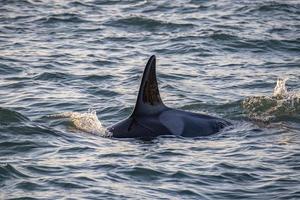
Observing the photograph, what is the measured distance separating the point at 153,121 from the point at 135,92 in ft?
12.2

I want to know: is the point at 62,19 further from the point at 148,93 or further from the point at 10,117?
the point at 148,93

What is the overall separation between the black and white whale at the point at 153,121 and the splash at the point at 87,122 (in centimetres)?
23

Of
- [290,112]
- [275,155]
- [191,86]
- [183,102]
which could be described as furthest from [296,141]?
[191,86]

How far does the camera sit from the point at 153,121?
1232 cm

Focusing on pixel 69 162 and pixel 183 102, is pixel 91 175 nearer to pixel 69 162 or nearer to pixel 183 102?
pixel 69 162

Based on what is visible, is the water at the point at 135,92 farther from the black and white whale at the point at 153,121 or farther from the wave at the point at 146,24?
the black and white whale at the point at 153,121

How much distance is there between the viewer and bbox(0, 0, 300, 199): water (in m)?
10.4

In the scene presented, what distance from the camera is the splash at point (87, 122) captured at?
1266cm

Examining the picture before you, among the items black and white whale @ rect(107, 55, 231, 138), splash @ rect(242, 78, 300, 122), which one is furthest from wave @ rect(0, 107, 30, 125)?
splash @ rect(242, 78, 300, 122)

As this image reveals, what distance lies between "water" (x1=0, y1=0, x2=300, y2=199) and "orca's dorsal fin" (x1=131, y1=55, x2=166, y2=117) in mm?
504

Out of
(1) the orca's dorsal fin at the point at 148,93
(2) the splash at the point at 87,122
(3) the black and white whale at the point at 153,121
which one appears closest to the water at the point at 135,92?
(2) the splash at the point at 87,122

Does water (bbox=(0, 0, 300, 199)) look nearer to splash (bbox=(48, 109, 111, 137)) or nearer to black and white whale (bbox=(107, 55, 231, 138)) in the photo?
splash (bbox=(48, 109, 111, 137))

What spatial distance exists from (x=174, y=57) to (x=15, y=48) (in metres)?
3.71

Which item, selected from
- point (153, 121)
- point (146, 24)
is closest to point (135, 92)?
point (153, 121)
